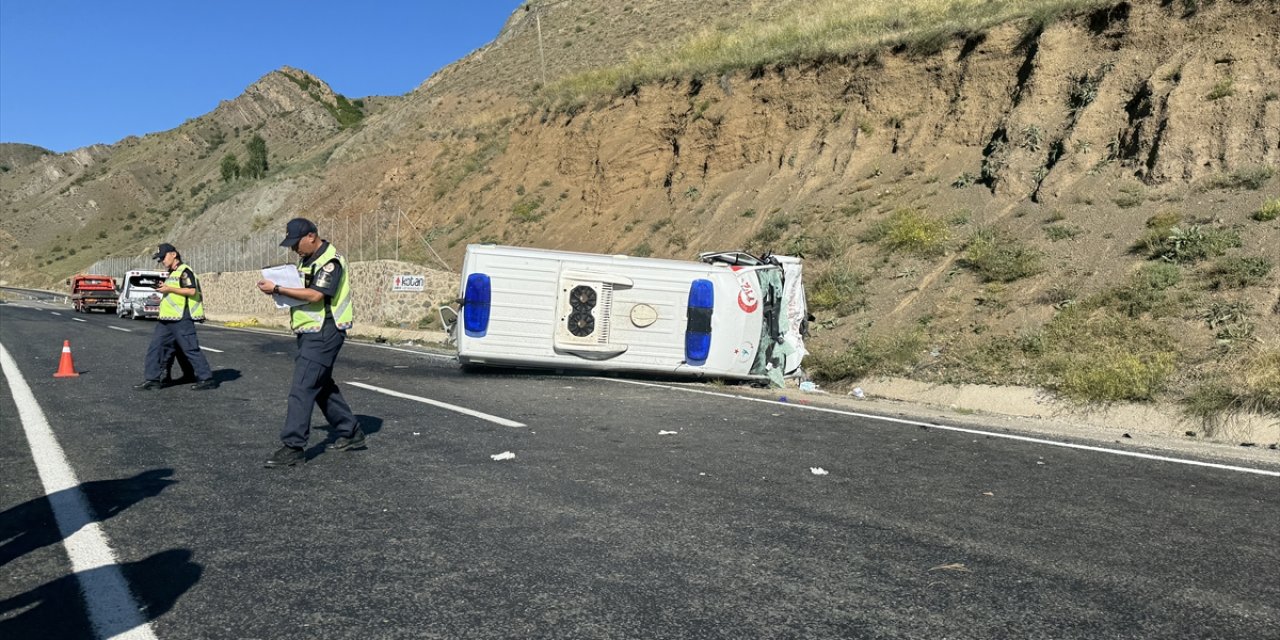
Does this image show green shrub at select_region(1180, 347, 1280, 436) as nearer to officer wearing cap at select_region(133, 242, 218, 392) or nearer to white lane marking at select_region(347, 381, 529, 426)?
white lane marking at select_region(347, 381, 529, 426)

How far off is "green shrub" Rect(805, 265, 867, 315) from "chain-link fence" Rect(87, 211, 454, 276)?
17272 millimetres

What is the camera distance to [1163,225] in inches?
573

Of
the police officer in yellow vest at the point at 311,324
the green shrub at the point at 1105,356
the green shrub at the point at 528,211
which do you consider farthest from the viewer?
the green shrub at the point at 528,211

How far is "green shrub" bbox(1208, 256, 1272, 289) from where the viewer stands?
40.2 ft

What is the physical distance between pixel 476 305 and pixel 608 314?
77.0 inches

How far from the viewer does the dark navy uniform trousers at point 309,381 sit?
6590 mm

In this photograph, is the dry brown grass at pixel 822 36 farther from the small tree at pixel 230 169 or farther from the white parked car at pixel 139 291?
the small tree at pixel 230 169

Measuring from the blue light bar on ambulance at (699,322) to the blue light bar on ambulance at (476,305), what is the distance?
299 cm

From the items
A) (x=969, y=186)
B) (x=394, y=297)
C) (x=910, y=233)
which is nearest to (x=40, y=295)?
(x=394, y=297)

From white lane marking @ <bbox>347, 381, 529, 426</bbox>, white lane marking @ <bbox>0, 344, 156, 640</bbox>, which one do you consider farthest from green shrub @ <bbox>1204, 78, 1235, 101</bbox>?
white lane marking @ <bbox>0, 344, 156, 640</bbox>

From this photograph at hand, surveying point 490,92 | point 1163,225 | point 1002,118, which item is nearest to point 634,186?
point 1002,118

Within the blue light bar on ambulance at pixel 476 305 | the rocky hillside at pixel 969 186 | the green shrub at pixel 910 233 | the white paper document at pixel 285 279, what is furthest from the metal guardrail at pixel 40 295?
the white paper document at pixel 285 279

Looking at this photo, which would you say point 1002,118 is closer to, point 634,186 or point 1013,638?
point 634,186

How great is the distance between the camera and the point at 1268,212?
13.5 metres
